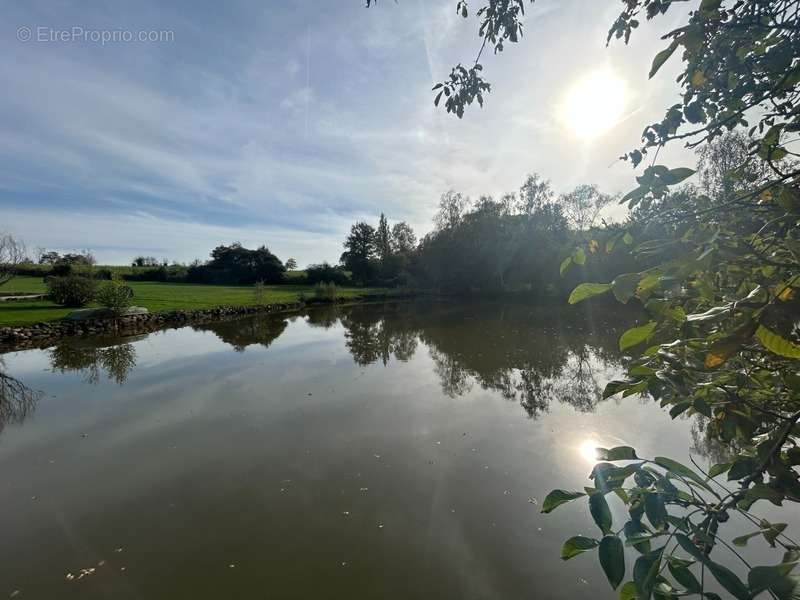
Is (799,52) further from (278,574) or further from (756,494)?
(278,574)

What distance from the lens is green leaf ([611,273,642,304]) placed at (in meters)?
1.04

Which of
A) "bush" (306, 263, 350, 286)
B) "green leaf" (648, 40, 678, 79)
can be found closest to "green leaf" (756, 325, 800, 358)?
"green leaf" (648, 40, 678, 79)

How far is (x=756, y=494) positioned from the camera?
908 mm

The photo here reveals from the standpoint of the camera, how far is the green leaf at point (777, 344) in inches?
26.8

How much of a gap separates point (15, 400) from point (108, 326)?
994 centimetres

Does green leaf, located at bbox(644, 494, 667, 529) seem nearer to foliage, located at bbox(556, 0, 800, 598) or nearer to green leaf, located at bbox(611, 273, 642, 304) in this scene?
foliage, located at bbox(556, 0, 800, 598)

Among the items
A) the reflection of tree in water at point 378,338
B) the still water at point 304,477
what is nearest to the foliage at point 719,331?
the still water at point 304,477

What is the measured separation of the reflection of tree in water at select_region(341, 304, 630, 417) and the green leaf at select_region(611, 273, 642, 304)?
650 centimetres

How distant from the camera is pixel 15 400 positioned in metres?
7.55

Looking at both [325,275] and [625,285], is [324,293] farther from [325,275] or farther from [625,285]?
[625,285]

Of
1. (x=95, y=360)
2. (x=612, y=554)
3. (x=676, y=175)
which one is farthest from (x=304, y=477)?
(x=95, y=360)


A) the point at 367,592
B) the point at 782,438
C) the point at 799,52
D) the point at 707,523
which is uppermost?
the point at 799,52

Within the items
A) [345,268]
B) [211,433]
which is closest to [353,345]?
[211,433]

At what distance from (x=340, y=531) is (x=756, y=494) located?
381 cm
